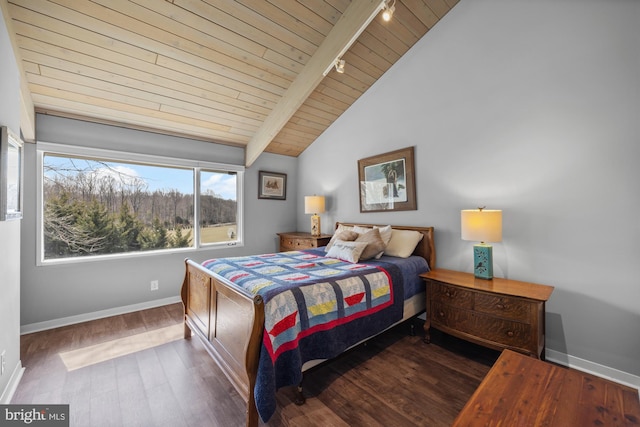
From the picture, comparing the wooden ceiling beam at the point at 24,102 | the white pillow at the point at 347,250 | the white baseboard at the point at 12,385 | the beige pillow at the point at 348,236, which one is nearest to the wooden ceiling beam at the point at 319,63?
the beige pillow at the point at 348,236

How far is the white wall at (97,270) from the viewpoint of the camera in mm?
2793

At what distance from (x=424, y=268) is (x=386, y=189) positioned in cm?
112

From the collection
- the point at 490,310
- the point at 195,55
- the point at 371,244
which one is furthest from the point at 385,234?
the point at 195,55

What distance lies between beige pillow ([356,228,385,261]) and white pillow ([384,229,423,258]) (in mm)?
210

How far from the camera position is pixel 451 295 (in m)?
2.40

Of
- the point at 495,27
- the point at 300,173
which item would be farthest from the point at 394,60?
the point at 300,173

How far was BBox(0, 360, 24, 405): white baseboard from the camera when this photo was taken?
1.70 meters

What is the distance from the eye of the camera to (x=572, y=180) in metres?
2.13

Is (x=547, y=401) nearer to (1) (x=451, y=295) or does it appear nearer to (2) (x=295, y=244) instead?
(1) (x=451, y=295)

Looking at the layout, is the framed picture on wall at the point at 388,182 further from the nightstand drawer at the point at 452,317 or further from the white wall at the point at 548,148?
the nightstand drawer at the point at 452,317

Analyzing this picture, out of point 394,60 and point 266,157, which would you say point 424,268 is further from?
point 266,157

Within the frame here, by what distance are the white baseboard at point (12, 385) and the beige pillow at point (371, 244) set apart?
9.01ft

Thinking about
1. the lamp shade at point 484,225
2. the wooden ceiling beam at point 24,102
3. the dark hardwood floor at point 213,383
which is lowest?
the dark hardwood floor at point 213,383

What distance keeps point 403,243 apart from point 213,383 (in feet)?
7.24
